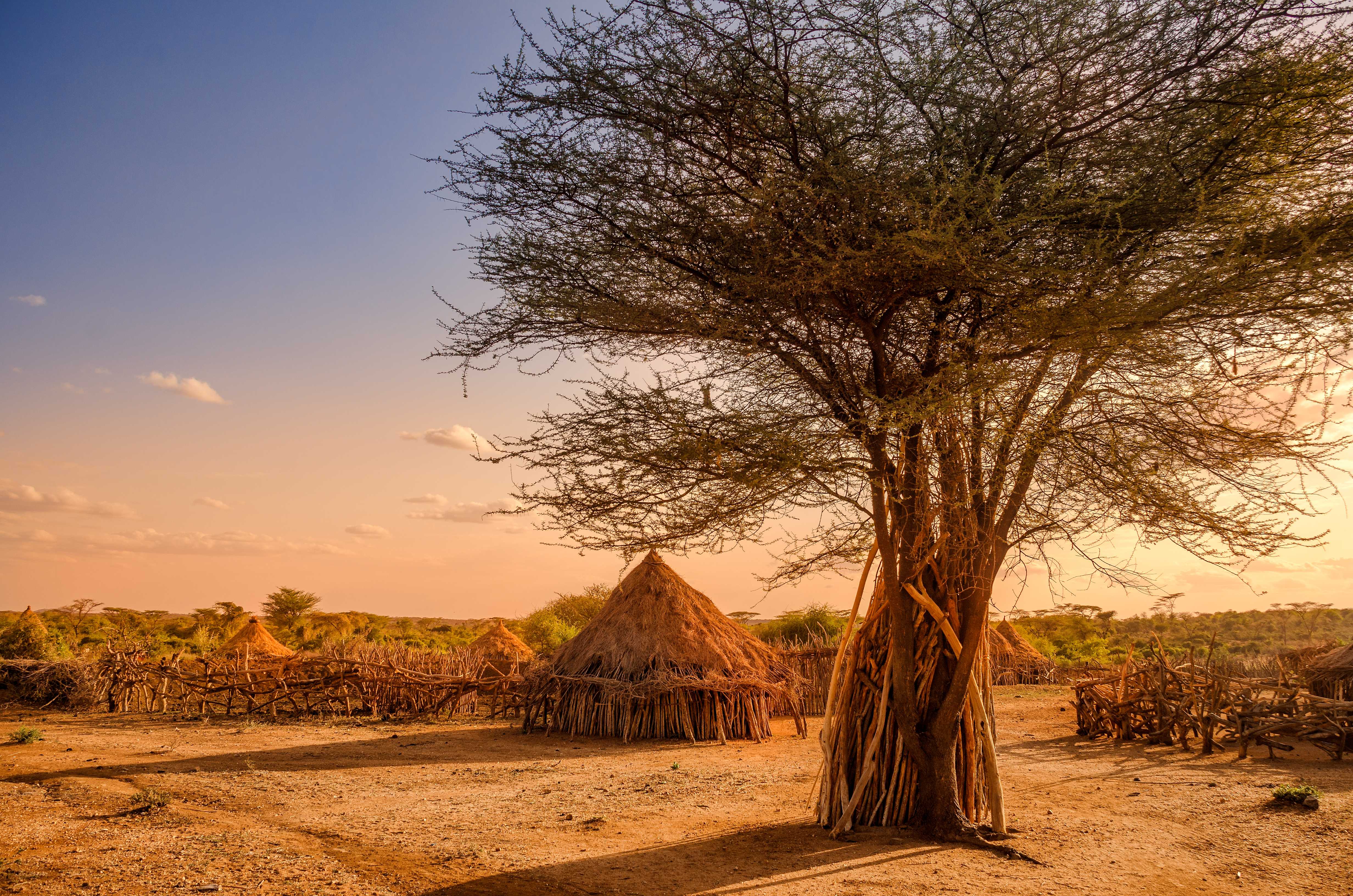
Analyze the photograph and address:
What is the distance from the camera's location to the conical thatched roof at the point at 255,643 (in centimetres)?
→ 1895

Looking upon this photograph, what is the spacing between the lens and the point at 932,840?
646 cm

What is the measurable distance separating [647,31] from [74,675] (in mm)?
16435

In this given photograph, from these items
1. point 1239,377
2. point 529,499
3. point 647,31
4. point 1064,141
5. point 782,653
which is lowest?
point 782,653

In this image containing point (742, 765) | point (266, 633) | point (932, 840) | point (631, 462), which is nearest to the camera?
point (631, 462)

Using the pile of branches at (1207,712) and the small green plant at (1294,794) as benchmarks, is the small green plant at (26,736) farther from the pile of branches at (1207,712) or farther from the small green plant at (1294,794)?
the pile of branches at (1207,712)

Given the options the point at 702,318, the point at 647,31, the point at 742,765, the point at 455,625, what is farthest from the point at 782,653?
the point at 455,625

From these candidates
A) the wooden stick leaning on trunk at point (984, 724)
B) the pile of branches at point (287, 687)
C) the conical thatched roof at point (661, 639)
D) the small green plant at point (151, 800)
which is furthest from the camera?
the pile of branches at point (287, 687)

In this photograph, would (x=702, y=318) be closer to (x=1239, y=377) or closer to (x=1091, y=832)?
(x=1239, y=377)

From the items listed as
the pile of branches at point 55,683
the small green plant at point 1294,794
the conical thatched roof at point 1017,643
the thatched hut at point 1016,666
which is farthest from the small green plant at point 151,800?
the conical thatched roof at point 1017,643

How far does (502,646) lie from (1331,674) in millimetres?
15943

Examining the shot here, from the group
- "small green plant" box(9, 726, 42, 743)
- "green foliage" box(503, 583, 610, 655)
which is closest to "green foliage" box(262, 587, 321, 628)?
"green foliage" box(503, 583, 610, 655)

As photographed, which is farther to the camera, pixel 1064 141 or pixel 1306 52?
pixel 1064 141

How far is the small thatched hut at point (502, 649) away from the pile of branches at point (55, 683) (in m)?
6.92

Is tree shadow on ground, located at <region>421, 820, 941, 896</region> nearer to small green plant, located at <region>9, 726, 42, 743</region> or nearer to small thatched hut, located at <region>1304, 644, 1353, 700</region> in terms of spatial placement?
small green plant, located at <region>9, 726, 42, 743</region>
